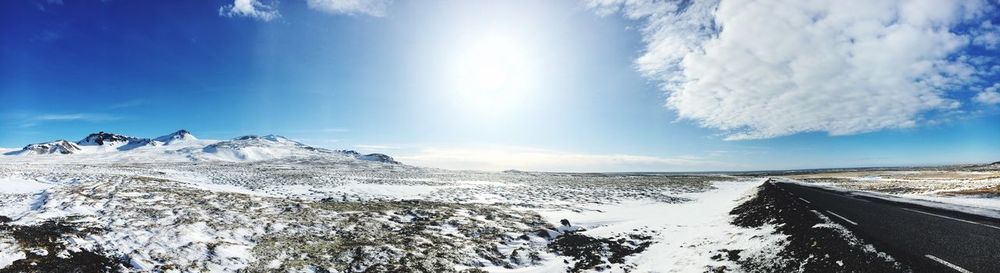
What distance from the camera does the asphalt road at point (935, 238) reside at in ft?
26.4

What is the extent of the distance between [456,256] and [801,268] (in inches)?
348

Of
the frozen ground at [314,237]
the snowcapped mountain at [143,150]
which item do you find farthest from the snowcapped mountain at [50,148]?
the frozen ground at [314,237]

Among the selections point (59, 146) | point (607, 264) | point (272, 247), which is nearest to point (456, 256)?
point (607, 264)

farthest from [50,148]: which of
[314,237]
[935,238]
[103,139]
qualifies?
[935,238]

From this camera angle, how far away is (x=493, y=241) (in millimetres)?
15297

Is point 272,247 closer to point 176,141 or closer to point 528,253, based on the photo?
point 528,253

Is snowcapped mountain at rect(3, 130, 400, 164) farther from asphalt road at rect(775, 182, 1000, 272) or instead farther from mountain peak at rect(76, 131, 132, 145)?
asphalt road at rect(775, 182, 1000, 272)

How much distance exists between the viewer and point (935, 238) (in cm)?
1065

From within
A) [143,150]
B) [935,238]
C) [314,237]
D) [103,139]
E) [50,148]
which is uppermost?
[103,139]

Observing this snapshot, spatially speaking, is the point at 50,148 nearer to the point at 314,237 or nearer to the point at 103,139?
the point at 103,139

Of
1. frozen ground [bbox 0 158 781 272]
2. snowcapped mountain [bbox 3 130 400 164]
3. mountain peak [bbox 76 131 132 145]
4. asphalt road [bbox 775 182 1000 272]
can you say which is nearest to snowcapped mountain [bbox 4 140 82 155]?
snowcapped mountain [bbox 3 130 400 164]

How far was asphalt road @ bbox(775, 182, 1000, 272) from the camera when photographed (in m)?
8.05

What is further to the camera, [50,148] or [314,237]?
[50,148]

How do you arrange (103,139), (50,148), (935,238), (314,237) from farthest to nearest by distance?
(103,139), (50,148), (314,237), (935,238)
